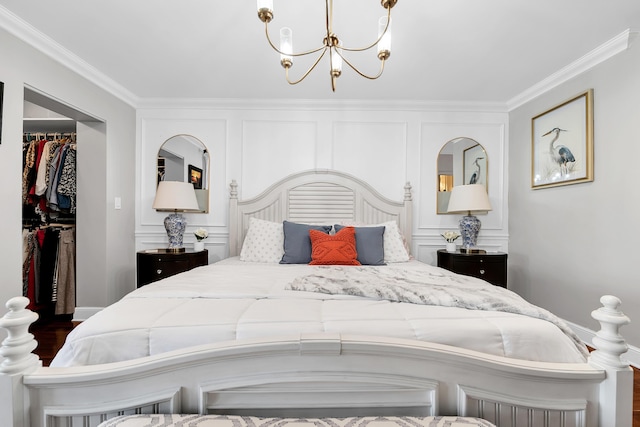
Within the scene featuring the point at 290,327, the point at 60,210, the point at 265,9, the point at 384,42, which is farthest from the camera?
the point at 60,210

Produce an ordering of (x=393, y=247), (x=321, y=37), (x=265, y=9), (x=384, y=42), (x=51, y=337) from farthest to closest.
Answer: (x=393, y=247) → (x=51, y=337) → (x=321, y=37) → (x=384, y=42) → (x=265, y=9)

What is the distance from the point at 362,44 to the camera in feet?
7.66

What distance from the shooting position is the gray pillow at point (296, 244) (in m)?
Result: 2.62

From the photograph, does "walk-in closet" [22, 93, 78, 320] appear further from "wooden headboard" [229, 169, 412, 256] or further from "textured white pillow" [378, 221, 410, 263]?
"textured white pillow" [378, 221, 410, 263]

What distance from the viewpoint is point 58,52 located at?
8.06 feet

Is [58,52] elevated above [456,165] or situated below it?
above

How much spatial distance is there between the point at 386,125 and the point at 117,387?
3.25 meters

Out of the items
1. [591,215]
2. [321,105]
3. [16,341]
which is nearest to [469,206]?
[591,215]

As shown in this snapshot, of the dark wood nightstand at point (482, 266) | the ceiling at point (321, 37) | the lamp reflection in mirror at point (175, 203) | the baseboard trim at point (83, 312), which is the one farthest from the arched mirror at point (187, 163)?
the dark wood nightstand at point (482, 266)

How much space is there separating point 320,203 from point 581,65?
2.53 m

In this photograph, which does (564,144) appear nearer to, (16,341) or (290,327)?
(290,327)

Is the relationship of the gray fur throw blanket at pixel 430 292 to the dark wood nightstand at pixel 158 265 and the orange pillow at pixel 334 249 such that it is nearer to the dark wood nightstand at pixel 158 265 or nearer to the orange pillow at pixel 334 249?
the orange pillow at pixel 334 249

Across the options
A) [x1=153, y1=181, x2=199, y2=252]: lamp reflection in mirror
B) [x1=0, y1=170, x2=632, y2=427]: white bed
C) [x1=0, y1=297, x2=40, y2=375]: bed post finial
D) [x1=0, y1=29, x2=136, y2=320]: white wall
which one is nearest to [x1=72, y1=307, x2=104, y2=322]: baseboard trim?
[x1=0, y1=29, x2=136, y2=320]: white wall

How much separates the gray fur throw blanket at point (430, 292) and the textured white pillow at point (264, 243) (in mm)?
1042
